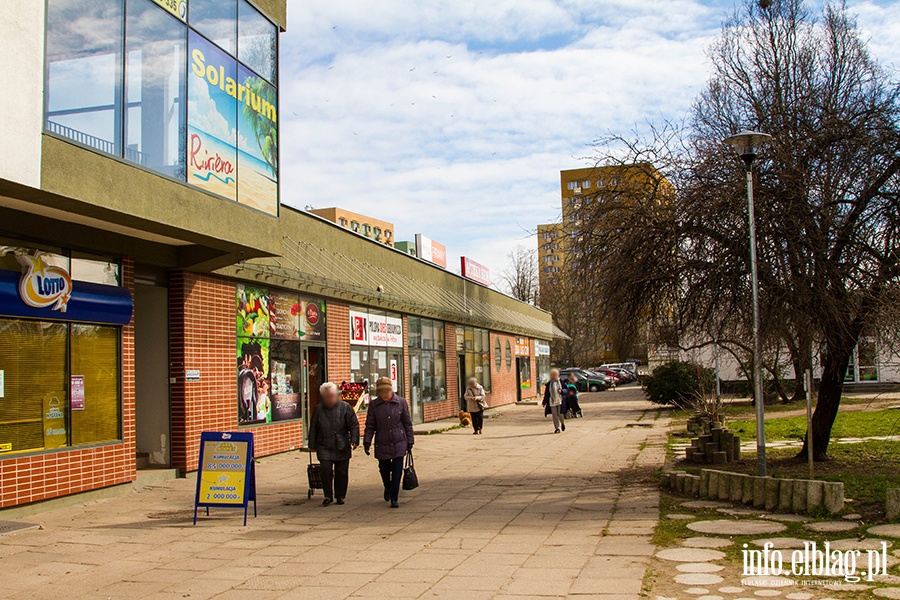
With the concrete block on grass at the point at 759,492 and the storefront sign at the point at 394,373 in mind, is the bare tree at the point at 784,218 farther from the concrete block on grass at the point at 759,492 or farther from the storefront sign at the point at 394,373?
the storefront sign at the point at 394,373

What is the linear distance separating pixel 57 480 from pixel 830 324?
10.4 metres

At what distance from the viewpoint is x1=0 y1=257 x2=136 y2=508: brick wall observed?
400 inches

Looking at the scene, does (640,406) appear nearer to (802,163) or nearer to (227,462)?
(802,163)

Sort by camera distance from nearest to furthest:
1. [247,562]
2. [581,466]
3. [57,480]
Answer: [247,562]
[57,480]
[581,466]

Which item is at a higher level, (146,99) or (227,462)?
(146,99)

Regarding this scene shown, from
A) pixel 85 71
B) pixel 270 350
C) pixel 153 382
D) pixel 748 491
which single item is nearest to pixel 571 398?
pixel 270 350

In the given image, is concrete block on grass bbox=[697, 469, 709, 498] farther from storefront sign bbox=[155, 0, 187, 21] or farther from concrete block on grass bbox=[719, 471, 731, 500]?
storefront sign bbox=[155, 0, 187, 21]

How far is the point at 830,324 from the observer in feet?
Answer: 34.5

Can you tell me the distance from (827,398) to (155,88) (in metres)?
10.9

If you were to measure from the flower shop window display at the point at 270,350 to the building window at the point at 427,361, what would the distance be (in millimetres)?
7359

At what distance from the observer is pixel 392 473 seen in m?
11.0

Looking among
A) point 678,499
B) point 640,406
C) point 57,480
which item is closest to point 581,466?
point 678,499

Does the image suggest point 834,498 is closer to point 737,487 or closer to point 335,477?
point 737,487

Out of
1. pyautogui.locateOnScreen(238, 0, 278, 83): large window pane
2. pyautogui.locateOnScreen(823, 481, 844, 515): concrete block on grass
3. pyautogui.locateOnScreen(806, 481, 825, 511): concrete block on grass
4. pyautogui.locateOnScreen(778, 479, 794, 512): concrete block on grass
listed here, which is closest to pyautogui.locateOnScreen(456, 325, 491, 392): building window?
pyautogui.locateOnScreen(238, 0, 278, 83): large window pane
